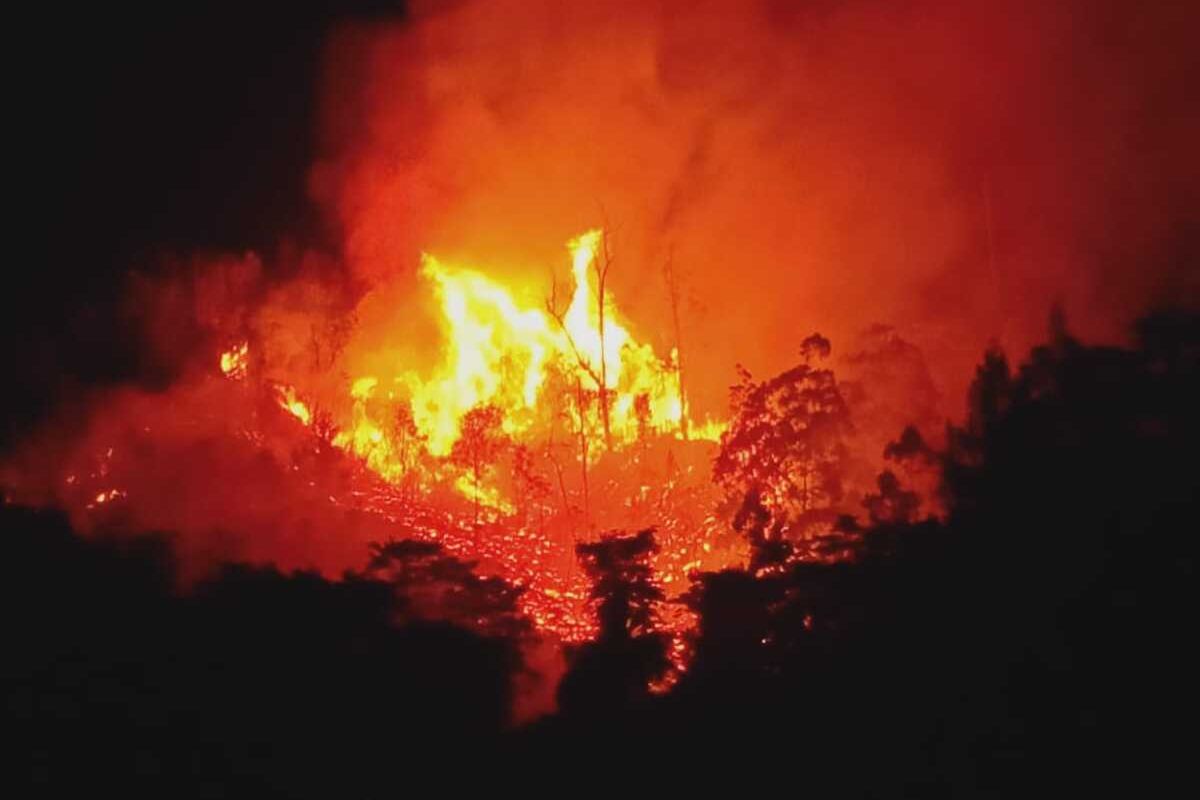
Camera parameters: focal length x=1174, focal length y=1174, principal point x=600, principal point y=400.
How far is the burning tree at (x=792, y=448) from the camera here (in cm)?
1909

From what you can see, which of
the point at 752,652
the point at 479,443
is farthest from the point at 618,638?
the point at 479,443

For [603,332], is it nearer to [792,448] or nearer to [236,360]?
[792,448]

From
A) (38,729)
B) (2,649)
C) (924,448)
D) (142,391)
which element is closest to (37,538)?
(2,649)

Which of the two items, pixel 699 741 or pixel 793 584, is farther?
pixel 793 584

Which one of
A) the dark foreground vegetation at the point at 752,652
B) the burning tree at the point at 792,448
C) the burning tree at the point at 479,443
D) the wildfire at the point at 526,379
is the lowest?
the dark foreground vegetation at the point at 752,652

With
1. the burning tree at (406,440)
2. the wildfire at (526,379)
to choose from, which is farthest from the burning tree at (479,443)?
the burning tree at (406,440)

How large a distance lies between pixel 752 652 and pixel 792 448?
5344mm

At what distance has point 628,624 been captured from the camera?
15.2m

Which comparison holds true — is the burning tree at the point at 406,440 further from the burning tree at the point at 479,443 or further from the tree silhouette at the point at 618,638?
the tree silhouette at the point at 618,638

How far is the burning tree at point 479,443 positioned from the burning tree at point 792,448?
4901 mm

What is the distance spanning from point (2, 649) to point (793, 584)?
9.08 m

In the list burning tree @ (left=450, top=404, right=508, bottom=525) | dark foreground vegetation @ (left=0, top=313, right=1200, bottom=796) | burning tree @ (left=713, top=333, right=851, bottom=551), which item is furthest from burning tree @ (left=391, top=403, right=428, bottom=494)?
dark foreground vegetation @ (left=0, top=313, right=1200, bottom=796)

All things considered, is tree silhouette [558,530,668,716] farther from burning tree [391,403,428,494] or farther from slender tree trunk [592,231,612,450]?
burning tree [391,403,428,494]

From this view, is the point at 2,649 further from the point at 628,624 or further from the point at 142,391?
the point at 142,391
